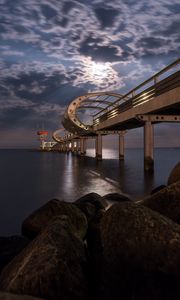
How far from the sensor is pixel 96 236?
5715 mm

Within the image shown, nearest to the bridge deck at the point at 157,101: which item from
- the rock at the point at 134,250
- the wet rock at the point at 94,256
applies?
the wet rock at the point at 94,256

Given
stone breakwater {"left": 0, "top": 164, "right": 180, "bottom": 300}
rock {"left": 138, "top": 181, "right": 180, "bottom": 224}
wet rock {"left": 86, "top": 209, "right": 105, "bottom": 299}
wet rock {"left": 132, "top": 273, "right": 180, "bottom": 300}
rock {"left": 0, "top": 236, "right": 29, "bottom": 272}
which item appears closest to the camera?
wet rock {"left": 132, "top": 273, "right": 180, "bottom": 300}

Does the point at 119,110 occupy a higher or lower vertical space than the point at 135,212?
higher

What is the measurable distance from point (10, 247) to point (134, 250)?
376cm

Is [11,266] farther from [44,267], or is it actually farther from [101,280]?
[101,280]

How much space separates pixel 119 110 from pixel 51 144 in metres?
145

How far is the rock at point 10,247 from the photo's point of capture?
5924mm

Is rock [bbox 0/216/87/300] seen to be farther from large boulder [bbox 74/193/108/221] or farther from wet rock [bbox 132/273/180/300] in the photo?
large boulder [bbox 74/193/108/221]

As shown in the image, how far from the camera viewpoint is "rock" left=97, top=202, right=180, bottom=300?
3836 mm

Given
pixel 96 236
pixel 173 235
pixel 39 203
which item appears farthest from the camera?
pixel 39 203

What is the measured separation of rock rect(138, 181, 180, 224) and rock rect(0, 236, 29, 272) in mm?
3166

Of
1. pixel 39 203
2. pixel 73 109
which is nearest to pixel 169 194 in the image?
pixel 39 203

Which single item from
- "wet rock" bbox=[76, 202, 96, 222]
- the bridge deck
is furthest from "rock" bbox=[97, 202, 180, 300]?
the bridge deck

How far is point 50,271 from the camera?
3.94 meters
